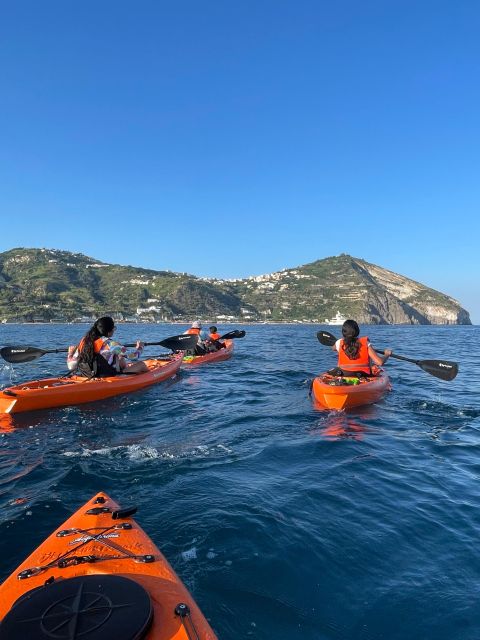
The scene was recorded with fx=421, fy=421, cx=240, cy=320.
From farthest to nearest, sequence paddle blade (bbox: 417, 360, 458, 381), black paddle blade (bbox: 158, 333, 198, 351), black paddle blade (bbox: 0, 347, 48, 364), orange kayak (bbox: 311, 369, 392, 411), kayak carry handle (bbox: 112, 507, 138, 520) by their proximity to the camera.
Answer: black paddle blade (bbox: 158, 333, 198, 351) → black paddle blade (bbox: 0, 347, 48, 364) → paddle blade (bbox: 417, 360, 458, 381) → orange kayak (bbox: 311, 369, 392, 411) → kayak carry handle (bbox: 112, 507, 138, 520)

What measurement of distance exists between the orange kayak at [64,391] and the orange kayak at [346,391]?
5.92 m

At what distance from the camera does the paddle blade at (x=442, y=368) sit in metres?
12.7

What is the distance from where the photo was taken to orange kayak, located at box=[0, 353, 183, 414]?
1074 cm

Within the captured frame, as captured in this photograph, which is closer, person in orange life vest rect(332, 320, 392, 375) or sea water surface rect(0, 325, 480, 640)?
sea water surface rect(0, 325, 480, 640)

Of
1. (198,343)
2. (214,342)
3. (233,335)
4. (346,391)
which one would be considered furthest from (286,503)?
(233,335)

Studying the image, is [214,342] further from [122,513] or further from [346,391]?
[122,513]

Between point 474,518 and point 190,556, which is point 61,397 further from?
point 474,518

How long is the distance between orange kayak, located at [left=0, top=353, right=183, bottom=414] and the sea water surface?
432 millimetres

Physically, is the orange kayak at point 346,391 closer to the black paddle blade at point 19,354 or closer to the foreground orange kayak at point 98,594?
the foreground orange kayak at point 98,594

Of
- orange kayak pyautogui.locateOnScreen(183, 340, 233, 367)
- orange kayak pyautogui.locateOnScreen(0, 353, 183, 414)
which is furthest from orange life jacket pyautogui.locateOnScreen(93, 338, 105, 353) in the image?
orange kayak pyautogui.locateOnScreen(183, 340, 233, 367)

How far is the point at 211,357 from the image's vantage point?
74.8 feet

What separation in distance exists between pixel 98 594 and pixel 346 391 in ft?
30.0

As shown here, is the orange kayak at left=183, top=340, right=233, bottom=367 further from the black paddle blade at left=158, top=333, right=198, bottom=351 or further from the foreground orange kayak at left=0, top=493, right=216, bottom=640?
the foreground orange kayak at left=0, top=493, right=216, bottom=640

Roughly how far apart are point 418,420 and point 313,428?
2.94m
